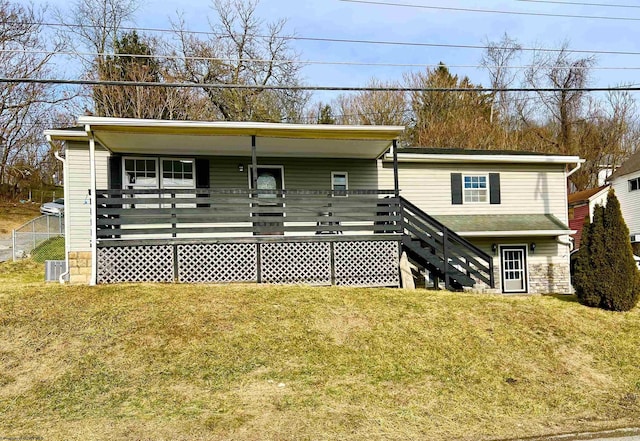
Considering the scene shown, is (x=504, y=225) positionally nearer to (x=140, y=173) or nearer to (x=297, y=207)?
(x=297, y=207)

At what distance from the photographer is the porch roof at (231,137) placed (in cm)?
1062

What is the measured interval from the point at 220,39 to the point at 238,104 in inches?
174

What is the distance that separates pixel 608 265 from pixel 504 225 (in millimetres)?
5449

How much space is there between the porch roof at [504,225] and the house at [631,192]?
584 inches

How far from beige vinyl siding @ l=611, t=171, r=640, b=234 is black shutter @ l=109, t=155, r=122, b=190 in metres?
→ 25.3

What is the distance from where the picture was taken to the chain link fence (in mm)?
19109

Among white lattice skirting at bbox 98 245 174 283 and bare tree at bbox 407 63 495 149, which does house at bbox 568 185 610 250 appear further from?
white lattice skirting at bbox 98 245 174 283

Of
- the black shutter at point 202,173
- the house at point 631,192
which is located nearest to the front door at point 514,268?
the black shutter at point 202,173

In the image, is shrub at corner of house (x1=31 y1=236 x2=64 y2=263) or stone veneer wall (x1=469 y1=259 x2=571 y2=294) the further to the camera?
shrub at corner of house (x1=31 y1=236 x2=64 y2=263)

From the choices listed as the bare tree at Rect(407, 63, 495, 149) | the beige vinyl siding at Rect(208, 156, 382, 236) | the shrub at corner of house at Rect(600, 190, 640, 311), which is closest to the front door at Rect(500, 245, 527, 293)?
the beige vinyl siding at Rect(208, 156, 382, 236)

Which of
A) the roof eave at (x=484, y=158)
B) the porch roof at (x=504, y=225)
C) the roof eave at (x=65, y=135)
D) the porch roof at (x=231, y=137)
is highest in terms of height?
the roof eave at (x=65, y=135)

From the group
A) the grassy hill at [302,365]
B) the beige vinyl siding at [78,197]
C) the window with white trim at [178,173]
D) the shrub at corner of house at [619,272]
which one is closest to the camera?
the grassy hill at [302,365]

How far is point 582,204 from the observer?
3019 centimetres

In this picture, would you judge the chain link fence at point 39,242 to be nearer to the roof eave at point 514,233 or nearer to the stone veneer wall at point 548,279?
the roof eave at point 514,233
